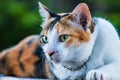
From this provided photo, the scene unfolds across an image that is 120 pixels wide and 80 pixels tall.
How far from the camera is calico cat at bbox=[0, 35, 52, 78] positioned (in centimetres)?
151

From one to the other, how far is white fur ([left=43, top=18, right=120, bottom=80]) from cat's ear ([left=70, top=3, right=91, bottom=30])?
0.10ft

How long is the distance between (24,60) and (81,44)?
0.53 meters

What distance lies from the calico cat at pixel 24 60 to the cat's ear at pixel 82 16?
1.25 feet

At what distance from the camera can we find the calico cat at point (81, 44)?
109 centimetres

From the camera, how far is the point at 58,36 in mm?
1099

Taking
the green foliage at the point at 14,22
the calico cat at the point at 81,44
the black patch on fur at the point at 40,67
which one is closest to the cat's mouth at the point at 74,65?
the calico cat at the point at 81,44

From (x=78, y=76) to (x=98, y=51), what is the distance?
73mm

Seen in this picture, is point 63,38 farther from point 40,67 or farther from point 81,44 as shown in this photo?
point 40,67

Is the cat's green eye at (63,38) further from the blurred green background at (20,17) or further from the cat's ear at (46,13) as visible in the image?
the blurred green background at (20,17)

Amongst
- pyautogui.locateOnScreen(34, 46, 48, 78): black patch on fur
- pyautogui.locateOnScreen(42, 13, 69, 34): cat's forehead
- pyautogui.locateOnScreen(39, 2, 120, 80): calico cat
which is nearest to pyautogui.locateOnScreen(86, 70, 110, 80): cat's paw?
pyautogui.locateOnScreen(39, 2, 120, 80): calico cat

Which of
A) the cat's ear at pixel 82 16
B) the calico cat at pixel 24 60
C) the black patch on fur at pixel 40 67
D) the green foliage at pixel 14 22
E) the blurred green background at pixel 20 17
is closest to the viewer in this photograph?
the cat's ear at pixel 82 16

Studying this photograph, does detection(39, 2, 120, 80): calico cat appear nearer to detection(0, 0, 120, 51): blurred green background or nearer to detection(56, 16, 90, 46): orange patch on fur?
detection(56, 16, 90, 46): orange patch on fur

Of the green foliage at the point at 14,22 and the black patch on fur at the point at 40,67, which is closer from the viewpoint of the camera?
the black patch on fur at the point at 40,67

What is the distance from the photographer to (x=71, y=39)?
3.59 feet
